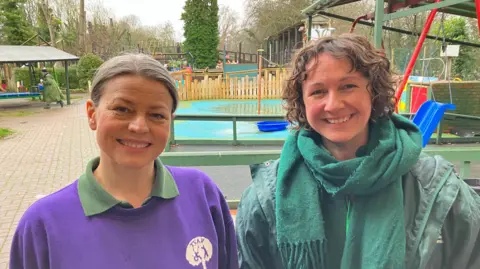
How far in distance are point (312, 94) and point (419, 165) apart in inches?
17.5

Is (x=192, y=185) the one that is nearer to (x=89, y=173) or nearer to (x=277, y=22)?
(x=89, y=173)

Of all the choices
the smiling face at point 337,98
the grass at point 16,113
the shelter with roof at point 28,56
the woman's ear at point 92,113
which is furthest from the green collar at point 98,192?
the shelter with roof at point 28,56

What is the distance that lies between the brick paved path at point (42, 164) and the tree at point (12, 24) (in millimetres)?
13469

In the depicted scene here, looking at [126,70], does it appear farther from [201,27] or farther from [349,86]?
[201,27]

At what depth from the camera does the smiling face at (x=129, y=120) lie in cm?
113

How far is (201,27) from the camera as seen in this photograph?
2798 centimetres

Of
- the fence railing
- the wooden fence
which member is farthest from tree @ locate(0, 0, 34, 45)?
the fence railing

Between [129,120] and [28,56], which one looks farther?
[28,56]

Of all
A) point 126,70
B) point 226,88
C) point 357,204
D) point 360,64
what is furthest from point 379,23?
point 226,88

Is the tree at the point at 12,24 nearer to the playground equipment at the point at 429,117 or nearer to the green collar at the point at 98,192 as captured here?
the playground equipment at the point at 429,117

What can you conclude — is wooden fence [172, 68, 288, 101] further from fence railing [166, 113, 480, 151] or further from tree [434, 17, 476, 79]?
fence railing [166, 113, 480, 151]

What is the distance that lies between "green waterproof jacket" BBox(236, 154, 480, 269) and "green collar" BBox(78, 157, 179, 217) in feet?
1.03

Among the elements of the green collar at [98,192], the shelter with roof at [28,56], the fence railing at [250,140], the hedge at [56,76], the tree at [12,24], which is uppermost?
the tree at [12,24]

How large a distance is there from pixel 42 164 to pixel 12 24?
21.6 meters
